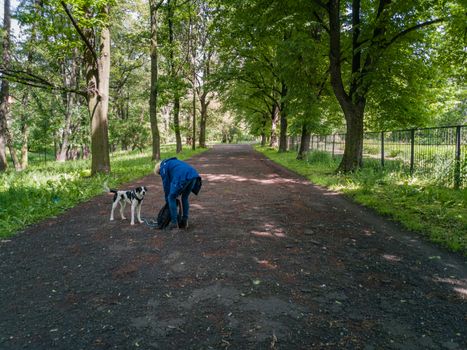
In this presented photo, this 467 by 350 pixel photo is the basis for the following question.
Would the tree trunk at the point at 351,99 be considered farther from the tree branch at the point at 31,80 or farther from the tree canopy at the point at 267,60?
the tree branch at the point at 31,80

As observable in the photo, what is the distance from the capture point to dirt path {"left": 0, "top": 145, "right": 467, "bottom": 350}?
119 inches

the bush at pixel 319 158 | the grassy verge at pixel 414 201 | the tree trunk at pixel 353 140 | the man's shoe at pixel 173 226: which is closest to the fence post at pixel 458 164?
the grassy verge at pixel 414 201

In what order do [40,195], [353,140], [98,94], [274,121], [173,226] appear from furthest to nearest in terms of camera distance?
[274,121]
[353,140]
[98,94]
[40,195]
[173,226]

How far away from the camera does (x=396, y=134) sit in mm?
13320

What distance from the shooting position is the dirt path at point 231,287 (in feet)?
9.93

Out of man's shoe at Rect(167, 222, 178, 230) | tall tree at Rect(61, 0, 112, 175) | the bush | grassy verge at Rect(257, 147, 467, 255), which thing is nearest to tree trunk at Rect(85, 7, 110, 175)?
tall tree at Rect(61, 0, 112, 175)

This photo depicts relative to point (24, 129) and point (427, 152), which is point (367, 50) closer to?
point (427, 152)

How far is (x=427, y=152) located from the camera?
11.2m

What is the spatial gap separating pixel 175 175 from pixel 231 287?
8.75ft

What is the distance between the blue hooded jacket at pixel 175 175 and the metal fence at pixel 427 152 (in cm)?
804

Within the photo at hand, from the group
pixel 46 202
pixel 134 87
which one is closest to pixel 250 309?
pixel 46 202

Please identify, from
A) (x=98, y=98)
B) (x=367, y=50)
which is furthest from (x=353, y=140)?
(x=98, y=98)

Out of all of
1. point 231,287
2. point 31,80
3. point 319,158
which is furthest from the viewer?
point 319,158

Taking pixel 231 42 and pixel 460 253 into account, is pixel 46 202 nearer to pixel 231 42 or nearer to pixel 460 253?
pixel 460 253
